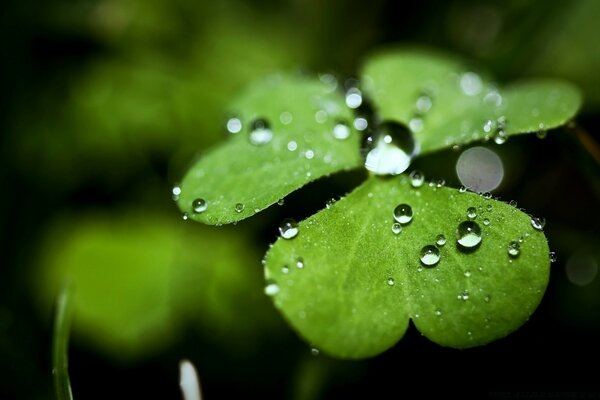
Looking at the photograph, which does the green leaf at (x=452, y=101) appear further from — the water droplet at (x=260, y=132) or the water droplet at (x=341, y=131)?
the water droplet at (x=260, y=132)

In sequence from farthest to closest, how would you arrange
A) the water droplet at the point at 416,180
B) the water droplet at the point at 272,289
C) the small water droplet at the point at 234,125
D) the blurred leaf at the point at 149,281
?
the blurred leaf at the point at 149,281 → the small water droplet at the point at 234,125 → the water droplet at the point at 416,180 → the water droplet at the point at 272,289

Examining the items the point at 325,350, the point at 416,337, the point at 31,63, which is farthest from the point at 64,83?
the point at 325,350

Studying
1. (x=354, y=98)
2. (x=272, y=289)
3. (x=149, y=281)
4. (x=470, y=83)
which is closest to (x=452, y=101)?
(x=470, y=83)

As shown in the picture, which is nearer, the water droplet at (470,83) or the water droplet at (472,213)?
the water droplet at (472,213)

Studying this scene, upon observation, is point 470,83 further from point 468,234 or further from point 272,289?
point 272,289

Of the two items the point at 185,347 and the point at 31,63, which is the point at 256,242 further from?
the point at 31,63

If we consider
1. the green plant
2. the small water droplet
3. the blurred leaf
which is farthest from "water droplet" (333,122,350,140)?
the blurred leaf

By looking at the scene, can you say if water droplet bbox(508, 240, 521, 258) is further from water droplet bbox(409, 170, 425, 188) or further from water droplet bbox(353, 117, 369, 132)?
water droplet bbox(353, 117, 369, 132)

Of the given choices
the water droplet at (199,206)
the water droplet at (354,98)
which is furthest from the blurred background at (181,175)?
the water droplet at (199,206)

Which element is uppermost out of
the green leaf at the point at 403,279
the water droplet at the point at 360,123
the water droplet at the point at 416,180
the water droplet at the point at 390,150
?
the water droplet at the point at 360,123
